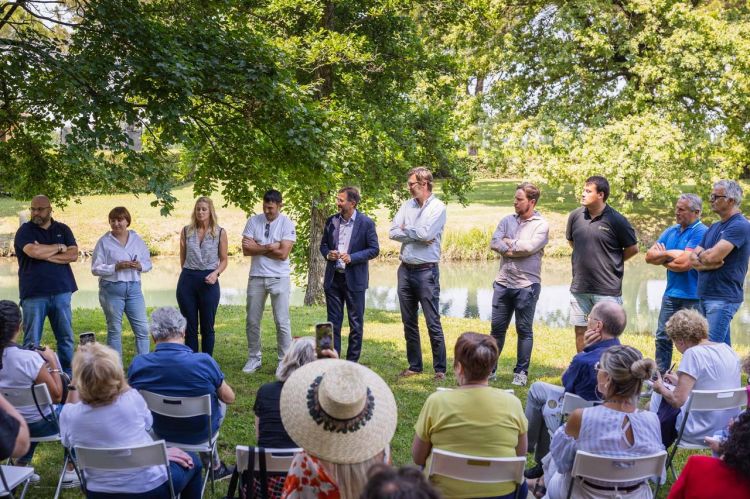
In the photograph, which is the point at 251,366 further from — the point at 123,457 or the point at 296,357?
the point at 123,457

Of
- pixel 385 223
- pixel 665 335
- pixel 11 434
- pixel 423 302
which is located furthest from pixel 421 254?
pixel 385 223

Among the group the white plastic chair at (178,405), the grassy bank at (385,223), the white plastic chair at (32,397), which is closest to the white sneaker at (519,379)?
the white plastic chair at (178,405)

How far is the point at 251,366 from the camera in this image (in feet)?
24.4

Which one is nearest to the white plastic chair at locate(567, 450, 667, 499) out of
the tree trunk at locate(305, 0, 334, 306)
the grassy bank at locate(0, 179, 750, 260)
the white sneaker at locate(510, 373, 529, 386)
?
the white sneaker at locate(510, 373, 529, 386)

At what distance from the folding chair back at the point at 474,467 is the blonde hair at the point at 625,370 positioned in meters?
0.61

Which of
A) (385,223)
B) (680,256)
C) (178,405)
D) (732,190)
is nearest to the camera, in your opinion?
(178,405)

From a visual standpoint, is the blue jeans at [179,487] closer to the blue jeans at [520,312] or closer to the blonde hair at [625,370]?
the blonde hair at [625,370]

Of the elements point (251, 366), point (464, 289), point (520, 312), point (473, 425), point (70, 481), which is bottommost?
point (464, 289)

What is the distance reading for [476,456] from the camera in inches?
125

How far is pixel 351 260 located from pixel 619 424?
398 cm

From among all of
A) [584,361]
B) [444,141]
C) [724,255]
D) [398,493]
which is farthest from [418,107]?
[398,493]

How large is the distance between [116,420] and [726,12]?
21324mm

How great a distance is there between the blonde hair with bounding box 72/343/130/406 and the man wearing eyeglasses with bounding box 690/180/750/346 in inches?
192

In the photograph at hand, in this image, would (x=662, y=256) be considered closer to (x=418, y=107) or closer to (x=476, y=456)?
(x=476, y=456)
